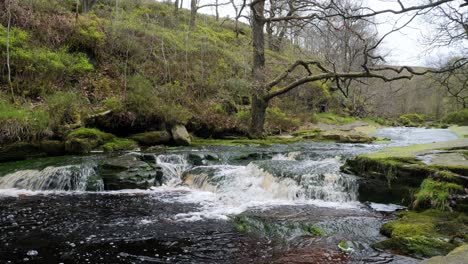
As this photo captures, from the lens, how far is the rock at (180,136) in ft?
46.0

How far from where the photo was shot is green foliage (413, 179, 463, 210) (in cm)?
664

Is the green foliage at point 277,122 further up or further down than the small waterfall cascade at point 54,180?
further up

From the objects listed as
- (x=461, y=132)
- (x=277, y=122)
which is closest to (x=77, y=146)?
(x=277, y=122)

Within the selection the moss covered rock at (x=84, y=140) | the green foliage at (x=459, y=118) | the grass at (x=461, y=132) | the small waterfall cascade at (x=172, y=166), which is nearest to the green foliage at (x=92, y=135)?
the moss covered rock at (x=84, y=140)

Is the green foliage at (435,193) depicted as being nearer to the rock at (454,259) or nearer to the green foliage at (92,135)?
the rock at (454,259)

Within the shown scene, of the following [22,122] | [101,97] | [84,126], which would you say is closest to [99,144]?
[84,126]

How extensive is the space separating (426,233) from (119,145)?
9.93 metres

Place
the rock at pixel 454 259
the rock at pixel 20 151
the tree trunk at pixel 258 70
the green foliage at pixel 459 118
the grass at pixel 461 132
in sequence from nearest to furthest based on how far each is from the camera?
the rock at pixel 454 259 → the rock at pixel 20 151 → the tree trunk at pixel 258 70 → the grass at pixel 461 132 → the green foliage at pixel 459 118

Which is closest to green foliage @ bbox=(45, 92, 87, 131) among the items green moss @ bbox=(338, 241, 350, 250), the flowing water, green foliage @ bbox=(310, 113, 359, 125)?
the flowing water

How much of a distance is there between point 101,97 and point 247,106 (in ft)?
23.2

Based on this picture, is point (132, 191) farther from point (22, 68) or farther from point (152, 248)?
point (22, 68)

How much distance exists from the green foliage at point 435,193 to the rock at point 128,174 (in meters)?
6.15

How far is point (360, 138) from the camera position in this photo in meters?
16.6

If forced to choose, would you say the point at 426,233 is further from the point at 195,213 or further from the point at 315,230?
the point at 195,213
